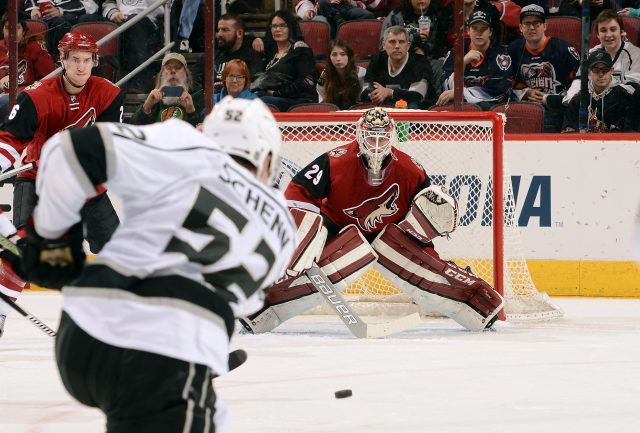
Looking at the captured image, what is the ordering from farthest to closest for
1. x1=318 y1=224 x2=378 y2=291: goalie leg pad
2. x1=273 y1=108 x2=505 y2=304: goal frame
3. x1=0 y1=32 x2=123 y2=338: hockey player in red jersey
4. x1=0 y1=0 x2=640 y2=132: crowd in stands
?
x1=0 y1=0 x2=640 y2=132: crowd in stands < x1=273 y1=108 x2=505 y2=304: goal frame < x1=318 y1=224 x2=378 y2=291: goalie leg pad < x1=0 y1=32 x2=123 y2=338: hockey player in red jersey

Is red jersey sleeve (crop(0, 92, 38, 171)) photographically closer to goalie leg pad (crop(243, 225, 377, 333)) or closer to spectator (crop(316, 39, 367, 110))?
goalie leg pad (crop(243, 225, 377, 333))

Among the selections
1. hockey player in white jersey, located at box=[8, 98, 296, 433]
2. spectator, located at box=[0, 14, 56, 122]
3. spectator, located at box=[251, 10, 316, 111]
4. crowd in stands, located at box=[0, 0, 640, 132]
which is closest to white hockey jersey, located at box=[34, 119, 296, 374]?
hockey player in white jersey, located at box=[8, 98, 296, 433]

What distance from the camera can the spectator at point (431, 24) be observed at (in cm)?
755

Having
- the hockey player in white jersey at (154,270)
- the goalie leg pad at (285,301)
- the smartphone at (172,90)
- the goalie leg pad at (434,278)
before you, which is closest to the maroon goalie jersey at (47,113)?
the goalie leg pad at (285,301)

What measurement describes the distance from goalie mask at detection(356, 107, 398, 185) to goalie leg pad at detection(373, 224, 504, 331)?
1.17ft

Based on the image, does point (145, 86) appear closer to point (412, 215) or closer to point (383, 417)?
point (412, 215)

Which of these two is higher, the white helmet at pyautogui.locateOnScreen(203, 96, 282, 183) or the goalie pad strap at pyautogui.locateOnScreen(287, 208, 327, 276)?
the white helmet at pyautogui.locateOnScreen(203, 96, 282, 183)

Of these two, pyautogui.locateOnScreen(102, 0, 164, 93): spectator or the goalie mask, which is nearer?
the goalie mask

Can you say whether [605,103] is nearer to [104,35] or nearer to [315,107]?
[315,107]

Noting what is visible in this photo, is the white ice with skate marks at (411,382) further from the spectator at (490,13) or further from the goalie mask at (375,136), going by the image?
the spectator at (490,13)

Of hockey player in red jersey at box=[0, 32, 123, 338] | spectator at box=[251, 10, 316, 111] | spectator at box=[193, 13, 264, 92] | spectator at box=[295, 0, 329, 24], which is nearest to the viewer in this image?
hockey player in red jersey at box=[0, 32, 123, 338]

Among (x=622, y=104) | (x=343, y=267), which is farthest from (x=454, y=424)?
(x=622, y=104)

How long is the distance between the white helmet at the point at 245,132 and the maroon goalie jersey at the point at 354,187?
3.12 meters

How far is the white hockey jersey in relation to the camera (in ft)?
5.82
